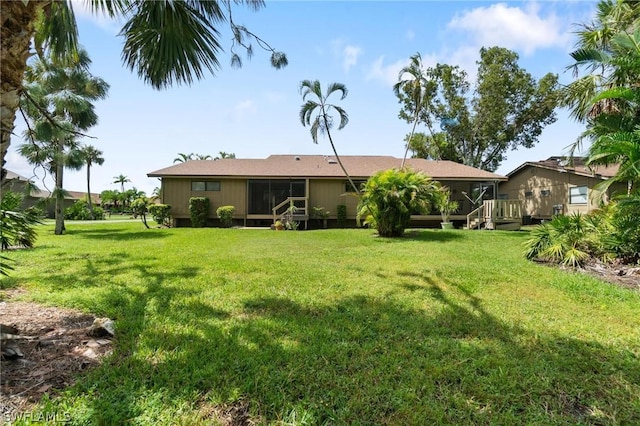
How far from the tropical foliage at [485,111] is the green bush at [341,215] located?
10.4m

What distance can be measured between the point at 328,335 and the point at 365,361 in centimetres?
59

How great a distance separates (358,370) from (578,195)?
877 inches

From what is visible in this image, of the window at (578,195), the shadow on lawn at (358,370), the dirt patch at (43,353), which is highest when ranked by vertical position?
the window at (578,195)

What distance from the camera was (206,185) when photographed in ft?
59.2

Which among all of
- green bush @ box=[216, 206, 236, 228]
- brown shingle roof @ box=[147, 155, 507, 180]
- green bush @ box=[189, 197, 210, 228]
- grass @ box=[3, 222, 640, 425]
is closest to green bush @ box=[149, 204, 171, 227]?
green bush @ box=[189, 197, 210, 228]

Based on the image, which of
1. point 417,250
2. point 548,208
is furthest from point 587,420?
point 548,208

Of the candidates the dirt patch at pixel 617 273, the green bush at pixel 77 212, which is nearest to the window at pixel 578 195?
the dirt patch at pixel 617 273

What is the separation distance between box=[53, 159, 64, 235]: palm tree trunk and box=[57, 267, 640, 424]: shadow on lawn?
12.6 m

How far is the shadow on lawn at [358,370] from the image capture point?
85.4 inches

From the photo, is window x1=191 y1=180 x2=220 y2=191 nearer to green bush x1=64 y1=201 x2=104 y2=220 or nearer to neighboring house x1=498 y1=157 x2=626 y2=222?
neighboring house x1=498 y1=157 x2=626 y2=222

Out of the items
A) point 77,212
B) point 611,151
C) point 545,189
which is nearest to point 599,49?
point 611,151

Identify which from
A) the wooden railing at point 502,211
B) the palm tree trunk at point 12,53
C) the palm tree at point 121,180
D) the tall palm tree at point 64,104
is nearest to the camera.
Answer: the palm tree trunk at point 12,53

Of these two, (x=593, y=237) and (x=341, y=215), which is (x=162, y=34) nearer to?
(x=593, y=237)

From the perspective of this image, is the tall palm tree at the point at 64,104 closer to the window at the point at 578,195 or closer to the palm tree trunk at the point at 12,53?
the palm tree trunk at the point at 12,53
